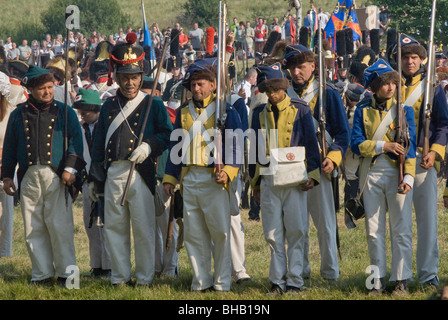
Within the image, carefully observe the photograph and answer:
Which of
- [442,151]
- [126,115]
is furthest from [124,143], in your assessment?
[442,151]

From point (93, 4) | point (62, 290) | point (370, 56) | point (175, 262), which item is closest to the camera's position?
point (62, 290)

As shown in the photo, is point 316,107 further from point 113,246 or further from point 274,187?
point 113,246

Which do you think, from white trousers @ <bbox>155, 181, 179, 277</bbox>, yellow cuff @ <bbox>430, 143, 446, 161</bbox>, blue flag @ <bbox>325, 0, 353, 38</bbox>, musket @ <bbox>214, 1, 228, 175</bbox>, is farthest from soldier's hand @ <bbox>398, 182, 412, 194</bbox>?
blue flag @ <bbox>325, 0, 353, 38</bbox>

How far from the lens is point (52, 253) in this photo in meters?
7.56

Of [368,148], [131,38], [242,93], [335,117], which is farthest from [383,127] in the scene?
[242,93]

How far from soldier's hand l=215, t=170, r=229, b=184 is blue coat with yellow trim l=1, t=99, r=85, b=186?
1.38 m

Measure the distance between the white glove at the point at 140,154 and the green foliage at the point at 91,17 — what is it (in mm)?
36863

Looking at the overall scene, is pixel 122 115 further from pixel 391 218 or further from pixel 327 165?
pixel 391 218

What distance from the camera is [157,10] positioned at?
55.2 metres

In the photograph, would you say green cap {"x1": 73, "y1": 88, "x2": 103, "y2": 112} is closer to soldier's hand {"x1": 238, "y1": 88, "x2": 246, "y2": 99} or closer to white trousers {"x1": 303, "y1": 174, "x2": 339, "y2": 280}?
white trousers {"x1": 303, "y1": 174, "x2": 339, "y2": 280}

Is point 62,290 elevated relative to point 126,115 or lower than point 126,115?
lower

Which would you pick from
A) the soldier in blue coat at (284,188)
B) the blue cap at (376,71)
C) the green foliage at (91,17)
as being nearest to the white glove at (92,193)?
the soldier in blue coat at (284,188)

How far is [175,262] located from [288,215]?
5.10 ft

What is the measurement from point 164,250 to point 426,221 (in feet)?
7.89
